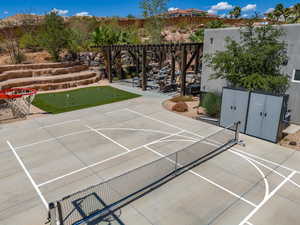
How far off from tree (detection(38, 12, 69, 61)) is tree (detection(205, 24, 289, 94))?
1078 inches

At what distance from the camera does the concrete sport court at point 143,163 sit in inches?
281

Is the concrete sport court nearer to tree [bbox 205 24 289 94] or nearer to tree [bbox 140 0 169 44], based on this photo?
tree [bbox 205 24 289 94]

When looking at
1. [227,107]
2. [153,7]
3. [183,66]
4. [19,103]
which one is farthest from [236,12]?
[19,103]

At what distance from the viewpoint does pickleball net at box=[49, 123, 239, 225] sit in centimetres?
661

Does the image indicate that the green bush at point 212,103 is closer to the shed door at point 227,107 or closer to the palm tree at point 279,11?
the shed door at point 227,107

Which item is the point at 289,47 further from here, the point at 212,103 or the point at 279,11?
the point at 279,11

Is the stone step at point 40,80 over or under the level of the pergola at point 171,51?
under

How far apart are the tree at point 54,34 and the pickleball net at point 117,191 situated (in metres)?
30.8

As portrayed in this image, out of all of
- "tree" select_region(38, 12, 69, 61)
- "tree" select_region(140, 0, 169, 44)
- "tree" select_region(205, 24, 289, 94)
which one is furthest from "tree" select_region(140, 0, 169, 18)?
"tree" select_region(205, 24, 289, 94)

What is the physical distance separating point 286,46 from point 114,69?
25437 millimetres

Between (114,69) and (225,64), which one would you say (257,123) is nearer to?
(225,64)

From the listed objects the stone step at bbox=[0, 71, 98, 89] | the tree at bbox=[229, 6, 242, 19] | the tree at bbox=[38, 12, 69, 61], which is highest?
the tree at bbox=[229, 6, 242, 19]

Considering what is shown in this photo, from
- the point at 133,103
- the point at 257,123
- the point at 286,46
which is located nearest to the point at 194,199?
the point at 257,123

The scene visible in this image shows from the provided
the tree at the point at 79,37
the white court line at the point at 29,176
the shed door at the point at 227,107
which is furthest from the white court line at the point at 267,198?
the tree at the point at 79,37
